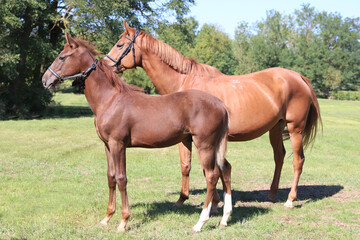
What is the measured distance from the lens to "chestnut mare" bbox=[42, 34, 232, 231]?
459 centimetres

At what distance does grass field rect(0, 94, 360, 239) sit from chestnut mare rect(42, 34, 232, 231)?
18.8 inches

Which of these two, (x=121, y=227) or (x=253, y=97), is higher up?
(x=253, y=97)

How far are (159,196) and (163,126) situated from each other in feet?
7.72

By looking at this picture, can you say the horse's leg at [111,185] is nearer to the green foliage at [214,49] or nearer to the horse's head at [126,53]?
the horse's head at [126,53]

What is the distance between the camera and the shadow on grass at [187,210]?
5.36m

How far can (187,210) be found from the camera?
18.8 feet

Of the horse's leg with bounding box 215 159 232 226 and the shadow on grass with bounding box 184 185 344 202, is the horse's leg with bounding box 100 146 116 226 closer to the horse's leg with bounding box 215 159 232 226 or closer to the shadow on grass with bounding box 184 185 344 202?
the horse's leg with bounding box 215 159 232 226

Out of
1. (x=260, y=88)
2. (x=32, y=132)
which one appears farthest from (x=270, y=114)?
(x=32, y=132)

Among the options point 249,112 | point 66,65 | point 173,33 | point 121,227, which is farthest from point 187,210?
point 173,33

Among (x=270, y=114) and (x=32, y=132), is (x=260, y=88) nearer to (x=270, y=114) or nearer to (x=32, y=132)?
(x=270, y=114)

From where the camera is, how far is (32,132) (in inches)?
588

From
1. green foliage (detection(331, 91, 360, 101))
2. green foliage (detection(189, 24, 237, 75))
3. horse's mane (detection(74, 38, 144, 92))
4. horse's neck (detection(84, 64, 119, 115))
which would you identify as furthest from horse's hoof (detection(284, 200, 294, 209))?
green foliage (detection(331, 91, 360, 101))

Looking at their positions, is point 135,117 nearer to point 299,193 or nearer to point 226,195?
point 226,195

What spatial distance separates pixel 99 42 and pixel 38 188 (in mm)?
14332
